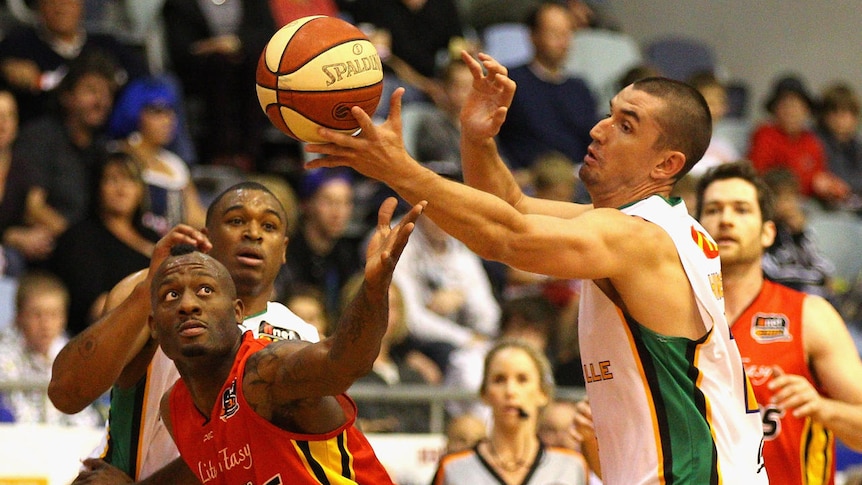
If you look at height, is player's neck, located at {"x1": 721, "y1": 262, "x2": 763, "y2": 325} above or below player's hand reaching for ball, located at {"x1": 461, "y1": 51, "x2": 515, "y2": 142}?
below

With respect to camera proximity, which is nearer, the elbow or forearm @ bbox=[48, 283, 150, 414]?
forearm @ bbox=[48, 283, 150, 414]

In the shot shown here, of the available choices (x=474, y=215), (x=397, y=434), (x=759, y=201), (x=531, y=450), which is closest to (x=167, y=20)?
(x=397, y=434)

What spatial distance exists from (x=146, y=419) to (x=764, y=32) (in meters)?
11.3

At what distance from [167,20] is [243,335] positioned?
21.6 ft

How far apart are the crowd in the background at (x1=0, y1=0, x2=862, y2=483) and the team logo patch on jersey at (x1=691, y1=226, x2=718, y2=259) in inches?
103

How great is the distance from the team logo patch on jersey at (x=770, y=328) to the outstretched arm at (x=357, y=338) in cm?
235

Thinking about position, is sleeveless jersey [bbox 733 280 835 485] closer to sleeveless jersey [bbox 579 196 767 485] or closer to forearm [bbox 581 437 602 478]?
forearm [bbox 581 437 602 478]

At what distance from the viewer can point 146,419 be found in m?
4.86

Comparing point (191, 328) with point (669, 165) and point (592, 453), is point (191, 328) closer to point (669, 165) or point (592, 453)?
point (669, 165)

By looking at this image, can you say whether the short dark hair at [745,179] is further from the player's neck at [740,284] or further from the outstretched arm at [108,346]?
the outstretched arm at [108,346]

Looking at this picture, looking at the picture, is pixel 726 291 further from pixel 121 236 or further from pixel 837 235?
pixel 837 235

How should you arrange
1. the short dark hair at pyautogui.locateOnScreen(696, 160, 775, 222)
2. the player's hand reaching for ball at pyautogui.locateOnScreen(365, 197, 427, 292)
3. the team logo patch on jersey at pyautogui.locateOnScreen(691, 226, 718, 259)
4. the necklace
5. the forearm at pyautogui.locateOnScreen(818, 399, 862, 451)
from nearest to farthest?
the player's hand reaching for ball at pyautogui.locateOnScreen(365, 197, 427, 292)
the team logo patch on jersey at pyautogui.locateOnScreen(691, 226, 718, 259)
the forearm at pyautogui.locateOnScreen(818, 399, 862, 451)
the short dark hair at pyautogui.locateOnScreen(696, 160, 775, 222)
the necklace

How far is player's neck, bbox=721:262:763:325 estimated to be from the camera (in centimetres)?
562

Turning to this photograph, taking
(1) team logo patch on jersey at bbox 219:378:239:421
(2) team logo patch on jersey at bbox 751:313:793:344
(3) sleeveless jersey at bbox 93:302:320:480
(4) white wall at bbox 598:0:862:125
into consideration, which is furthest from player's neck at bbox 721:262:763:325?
(4) white wall at bbox 598:0:862:125
